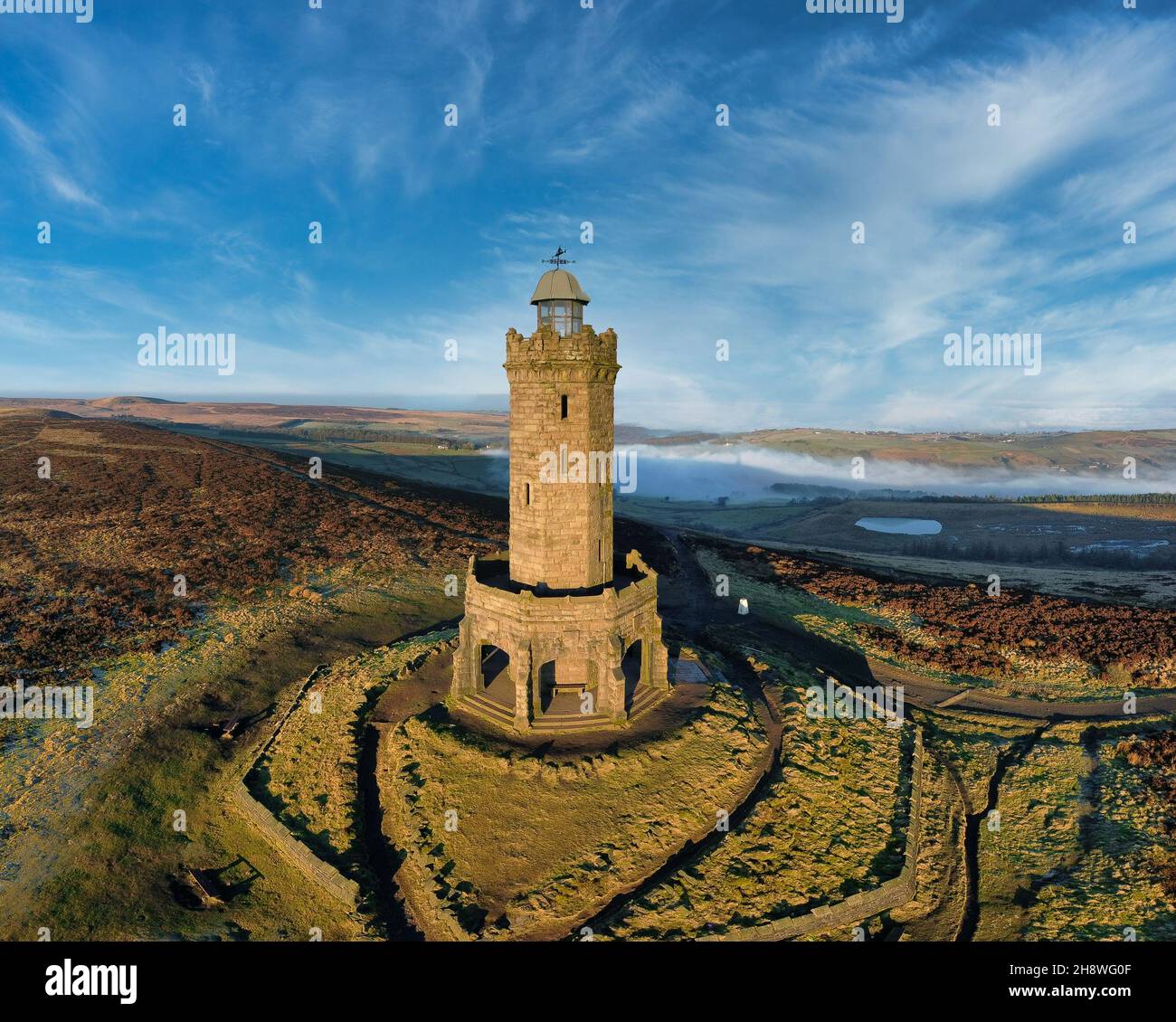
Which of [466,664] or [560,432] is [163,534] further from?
[560,432]

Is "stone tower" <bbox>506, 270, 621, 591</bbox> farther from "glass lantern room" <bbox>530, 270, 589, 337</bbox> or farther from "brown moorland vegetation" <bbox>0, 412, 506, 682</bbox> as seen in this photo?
"brown moorland vegetation" <bbox>0, 412, 506, 682</bbox>

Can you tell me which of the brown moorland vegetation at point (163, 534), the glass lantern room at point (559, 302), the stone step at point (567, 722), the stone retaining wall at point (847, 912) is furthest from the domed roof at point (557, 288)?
the brown moorland vegetation at point (163, 534)

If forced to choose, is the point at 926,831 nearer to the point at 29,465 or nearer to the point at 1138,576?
the point at 1138,576

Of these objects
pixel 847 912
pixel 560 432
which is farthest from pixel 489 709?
pixel 847 912

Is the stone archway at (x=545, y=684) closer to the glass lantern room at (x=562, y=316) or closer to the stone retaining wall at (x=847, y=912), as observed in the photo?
the stone retaining wall at (x=847, y=912)

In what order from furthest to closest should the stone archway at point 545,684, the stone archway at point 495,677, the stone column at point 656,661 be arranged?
the stone column at point 656,661
the stone archway at point 495,677
the stone archway at point 545,684
